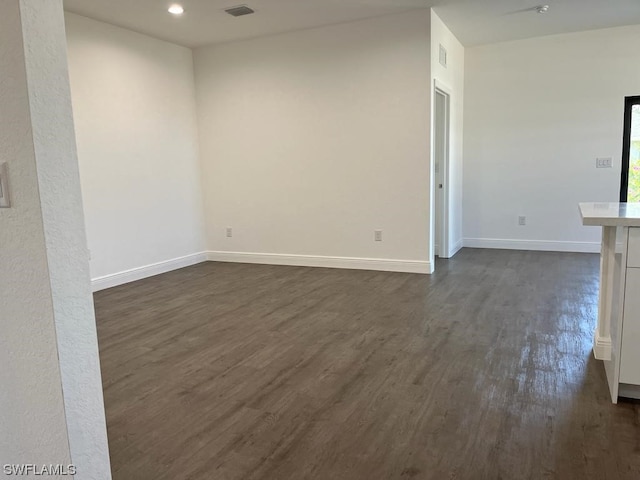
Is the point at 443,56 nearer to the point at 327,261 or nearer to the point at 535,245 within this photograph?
the point at 327,261

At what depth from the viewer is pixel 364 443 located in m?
2.03

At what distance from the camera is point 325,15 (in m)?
4.84

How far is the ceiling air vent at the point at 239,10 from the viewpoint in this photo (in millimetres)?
4528

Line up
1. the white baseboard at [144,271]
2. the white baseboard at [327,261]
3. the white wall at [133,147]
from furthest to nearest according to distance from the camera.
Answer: the white baseboard at [327,261]
the white baseboard at [144,271]
the white wall at [133,147]

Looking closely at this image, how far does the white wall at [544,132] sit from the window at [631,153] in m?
0.09

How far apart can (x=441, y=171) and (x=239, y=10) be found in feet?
9.66

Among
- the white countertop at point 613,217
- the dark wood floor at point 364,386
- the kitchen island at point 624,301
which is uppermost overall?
the white countertop at point 613,217

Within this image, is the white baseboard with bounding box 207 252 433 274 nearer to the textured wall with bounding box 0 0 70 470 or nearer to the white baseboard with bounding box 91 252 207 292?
the white baseboard with bounding box 91 252 207 292

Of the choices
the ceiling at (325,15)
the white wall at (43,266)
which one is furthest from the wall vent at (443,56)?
the white wall at (43,266)

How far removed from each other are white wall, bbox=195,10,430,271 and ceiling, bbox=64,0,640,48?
0.86ft

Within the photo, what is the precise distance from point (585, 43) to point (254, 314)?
16.9 feet

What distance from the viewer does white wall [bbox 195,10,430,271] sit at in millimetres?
5035

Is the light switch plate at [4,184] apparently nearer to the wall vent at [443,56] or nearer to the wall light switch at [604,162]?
the wall vent at [443,56]

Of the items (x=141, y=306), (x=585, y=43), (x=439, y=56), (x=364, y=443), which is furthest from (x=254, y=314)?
(x=585, y=43)
